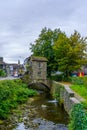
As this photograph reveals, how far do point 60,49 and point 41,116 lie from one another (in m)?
33.2

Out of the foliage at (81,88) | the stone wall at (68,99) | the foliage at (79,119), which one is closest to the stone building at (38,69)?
the foliage at (81,88)

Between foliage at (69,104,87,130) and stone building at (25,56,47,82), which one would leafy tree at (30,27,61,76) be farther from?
foliage at (69,104,87,130)

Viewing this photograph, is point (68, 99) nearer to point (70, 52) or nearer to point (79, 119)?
point (79, 119)

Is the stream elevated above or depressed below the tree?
below

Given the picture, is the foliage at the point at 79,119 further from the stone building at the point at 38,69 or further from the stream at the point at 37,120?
the stone building at the point at 38,69

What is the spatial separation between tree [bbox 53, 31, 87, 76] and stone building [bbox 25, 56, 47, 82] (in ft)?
17.7

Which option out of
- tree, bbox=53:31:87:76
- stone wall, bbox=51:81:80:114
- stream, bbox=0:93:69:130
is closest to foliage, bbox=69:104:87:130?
stone wall, bbox=51:81:80:114

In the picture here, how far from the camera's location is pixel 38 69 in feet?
224

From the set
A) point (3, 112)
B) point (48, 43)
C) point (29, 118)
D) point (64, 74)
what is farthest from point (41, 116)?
point (48, 43)

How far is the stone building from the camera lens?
220ft

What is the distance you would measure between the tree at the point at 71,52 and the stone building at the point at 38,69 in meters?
5.40

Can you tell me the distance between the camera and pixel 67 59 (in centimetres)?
6088

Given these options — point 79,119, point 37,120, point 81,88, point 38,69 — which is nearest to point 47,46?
point 38,69

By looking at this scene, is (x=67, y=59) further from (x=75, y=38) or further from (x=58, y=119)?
(x=58, y=119)
